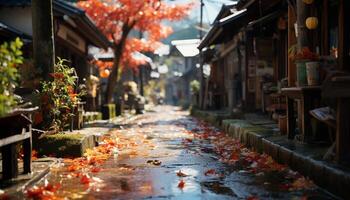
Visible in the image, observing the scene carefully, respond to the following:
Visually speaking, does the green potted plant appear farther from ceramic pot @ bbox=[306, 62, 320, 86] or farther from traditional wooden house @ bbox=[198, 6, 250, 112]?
traditional wooden house @ bbox=[198, 6, 250, 112]

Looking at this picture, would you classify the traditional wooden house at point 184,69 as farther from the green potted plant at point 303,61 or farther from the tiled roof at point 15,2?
the green potted plant at point 303,61

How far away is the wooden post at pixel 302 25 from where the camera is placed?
32.6 feet

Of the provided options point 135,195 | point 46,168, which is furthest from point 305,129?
point 46,168

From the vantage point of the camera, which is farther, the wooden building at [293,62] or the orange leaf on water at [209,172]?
the orange leaf on water at [209,172]

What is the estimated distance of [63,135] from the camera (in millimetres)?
10945

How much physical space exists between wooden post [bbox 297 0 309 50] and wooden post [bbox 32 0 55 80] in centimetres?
560

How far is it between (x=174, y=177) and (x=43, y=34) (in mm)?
5108

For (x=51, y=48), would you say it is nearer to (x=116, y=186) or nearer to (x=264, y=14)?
(x=116, y=186)

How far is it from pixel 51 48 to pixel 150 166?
3.90 meters

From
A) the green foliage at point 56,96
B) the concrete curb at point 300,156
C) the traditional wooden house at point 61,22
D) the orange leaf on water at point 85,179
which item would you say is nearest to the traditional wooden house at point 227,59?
the traditional wooden house at point 61,22

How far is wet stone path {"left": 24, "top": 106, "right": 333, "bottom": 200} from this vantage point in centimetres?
679

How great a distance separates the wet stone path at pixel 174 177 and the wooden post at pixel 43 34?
235cm

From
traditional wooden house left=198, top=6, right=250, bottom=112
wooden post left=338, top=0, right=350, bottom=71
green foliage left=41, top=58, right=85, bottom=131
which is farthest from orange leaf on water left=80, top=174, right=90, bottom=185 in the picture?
traditional wooden house left=198, top=6, right=250, bottom=112

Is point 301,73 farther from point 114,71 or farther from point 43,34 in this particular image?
point 114,71
